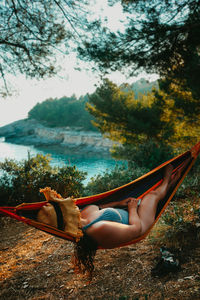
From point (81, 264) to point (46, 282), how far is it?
0.41 meters

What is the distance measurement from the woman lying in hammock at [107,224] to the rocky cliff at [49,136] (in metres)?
19.6

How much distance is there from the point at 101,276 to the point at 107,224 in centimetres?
67

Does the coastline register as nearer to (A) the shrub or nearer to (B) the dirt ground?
(A) the shrub

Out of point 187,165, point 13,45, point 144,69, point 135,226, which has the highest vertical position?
point 13,45

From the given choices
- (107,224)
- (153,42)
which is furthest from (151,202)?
(153,42)

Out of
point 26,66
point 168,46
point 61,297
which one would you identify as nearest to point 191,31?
point 168,46

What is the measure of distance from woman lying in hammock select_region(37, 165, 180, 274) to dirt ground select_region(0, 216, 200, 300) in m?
0.22

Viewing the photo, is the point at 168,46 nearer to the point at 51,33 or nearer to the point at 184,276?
the point at 51,33

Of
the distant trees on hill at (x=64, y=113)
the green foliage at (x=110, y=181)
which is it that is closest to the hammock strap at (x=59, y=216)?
the green foliage at (x=110, y=181)

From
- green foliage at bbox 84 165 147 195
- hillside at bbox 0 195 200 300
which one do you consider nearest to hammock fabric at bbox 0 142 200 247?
hillside at bbox 0 195 200 300

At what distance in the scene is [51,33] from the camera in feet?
11.5

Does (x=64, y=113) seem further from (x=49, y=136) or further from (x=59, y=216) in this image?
(x=59, y=216)

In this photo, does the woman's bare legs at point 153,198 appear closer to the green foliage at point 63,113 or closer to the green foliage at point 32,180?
the green foliage at point 32,180

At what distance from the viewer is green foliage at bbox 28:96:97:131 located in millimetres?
25297
